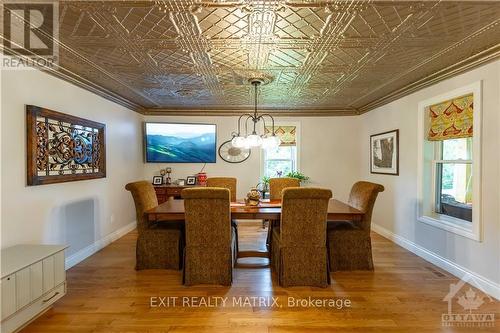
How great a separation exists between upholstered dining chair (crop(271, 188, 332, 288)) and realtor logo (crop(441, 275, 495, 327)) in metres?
1.05

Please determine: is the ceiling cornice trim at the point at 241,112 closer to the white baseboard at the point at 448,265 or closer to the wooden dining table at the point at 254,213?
the white baseboard at the point at 448,265

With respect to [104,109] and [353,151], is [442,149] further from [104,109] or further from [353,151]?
[104,109]

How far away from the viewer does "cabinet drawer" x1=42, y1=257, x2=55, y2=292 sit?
2.21m

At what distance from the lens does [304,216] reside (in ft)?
8.85

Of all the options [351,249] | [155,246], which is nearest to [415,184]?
[351,249]

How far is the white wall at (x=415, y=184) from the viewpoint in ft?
8.45

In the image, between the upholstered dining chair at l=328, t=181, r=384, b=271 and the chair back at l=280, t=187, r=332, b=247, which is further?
the upholstered dining chair at l=328, t=181, r=384, b=271

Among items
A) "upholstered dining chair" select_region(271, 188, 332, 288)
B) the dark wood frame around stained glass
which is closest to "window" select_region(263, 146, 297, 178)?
"upholstered dining chair" select_region(271, 188, 332, 288)

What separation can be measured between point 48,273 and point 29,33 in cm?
197

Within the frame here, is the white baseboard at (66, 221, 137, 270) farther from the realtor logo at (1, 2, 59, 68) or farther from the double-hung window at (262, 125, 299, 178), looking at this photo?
the double-hung window at (262, 125, 299, 178)

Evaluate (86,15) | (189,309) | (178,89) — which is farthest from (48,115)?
(189,309)

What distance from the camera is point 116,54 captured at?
2.65 metres

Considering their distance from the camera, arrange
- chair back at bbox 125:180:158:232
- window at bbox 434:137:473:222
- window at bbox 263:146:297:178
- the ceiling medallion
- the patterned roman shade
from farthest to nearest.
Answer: window at bbox 263:146:297:178 → the ceiling medallion → chair back at bbox 125:180:158:232 → window at bbox 434:137:473:222 → the patterned roman shade

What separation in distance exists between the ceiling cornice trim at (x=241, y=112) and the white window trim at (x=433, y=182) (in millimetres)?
1983
